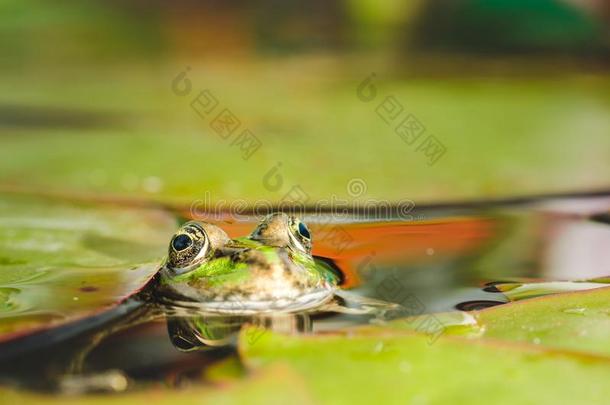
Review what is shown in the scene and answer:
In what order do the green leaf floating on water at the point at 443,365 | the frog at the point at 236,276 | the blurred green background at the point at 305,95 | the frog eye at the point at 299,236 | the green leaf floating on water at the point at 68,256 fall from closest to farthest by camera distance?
the green leaf floating on water at the point at 443,365, the green leaf floating on water at the point at 68,256, the frog at the point at 236,276, the frog eye at the point at 299,236, the blurred green background at the point at 305,95

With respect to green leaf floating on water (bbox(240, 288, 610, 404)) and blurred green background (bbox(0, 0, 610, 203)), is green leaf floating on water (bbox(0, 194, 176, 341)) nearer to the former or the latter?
Result: blurred green background (bbox(0, 0, 610, 203))

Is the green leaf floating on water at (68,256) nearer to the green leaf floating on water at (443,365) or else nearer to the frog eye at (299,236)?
the frog eye at (299,236)

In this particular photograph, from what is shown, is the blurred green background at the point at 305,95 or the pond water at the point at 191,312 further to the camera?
the blurred green background at the point at 305,95

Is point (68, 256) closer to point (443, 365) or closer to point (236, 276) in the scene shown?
point (236, 276)

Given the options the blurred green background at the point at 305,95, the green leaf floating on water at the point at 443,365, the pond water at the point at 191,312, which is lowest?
the green leaf floating on water at the point at 443,365

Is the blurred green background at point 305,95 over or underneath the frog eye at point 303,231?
over

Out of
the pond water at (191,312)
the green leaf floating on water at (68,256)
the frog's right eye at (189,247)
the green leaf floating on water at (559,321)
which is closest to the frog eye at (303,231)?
the pond water at (191,312)

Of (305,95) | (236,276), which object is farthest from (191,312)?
(305,95)

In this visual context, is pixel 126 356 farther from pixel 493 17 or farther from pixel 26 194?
pixel 493 17

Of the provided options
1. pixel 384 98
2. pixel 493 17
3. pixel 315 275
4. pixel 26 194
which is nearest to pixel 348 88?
pixel 384 98
